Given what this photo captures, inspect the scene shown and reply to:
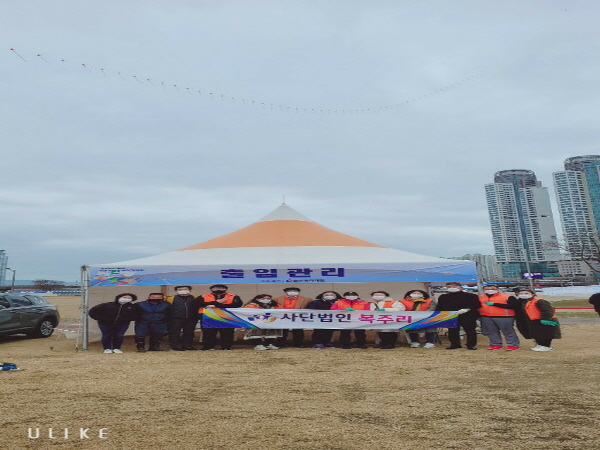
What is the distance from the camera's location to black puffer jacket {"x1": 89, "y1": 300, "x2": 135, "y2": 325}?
973 cm

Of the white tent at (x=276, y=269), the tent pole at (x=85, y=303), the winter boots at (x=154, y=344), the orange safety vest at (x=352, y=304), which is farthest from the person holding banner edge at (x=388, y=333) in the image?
the tent pole at (x=85, y=303)

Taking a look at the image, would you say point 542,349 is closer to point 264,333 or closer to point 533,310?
point 533,310

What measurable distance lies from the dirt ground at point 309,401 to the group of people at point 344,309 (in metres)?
0.93

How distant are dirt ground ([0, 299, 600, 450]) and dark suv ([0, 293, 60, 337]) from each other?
321cm

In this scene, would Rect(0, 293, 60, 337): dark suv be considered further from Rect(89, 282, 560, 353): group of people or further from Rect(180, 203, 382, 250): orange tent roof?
Rect(180, 203, 382, 250): orange tent roof

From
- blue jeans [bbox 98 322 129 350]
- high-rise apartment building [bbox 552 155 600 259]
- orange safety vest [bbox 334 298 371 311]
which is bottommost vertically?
blue jeans [bbox 98 322 129 350]

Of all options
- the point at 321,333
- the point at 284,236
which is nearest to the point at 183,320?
the point at 321,333

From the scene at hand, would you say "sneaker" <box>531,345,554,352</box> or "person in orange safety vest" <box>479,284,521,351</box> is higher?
"person in orange safety vest" <box>479,284,521,351</box>

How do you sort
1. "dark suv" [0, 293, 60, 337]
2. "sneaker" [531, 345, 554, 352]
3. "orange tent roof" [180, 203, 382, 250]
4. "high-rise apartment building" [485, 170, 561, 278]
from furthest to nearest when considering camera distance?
"high-rise apartment building" [485, 170, 561, 278]
"orange tent roof" [180, 203, 382, 250]
"dark suv" [0, 293, 60, 337]
"sneaker" [531, 345, 554, 352]

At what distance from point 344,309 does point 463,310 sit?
8.98 feet

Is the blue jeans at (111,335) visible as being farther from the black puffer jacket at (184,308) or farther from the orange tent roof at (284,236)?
the orange tent roof at (284,236)

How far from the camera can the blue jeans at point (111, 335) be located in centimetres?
984

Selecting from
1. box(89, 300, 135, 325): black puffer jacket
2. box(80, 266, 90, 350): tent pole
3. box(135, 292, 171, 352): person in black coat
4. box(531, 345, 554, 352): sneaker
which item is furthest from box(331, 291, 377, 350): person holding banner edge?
box(80, 266, 90, 350): tent pole

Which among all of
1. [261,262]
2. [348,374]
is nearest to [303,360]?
[348,374]
